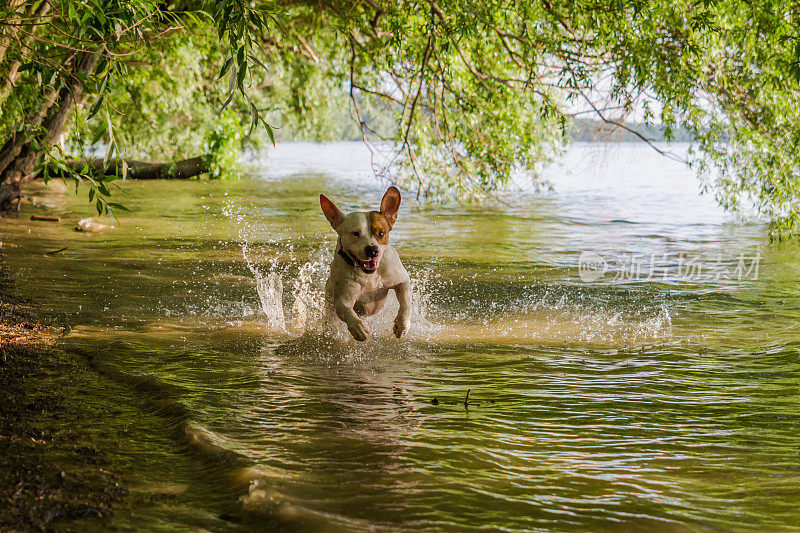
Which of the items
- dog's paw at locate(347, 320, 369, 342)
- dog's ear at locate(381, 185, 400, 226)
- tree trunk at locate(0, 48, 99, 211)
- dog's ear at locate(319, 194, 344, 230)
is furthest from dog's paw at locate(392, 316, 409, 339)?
tree trunk at locate(0, 48, 99, 211)

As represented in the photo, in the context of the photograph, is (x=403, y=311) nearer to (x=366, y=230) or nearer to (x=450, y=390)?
(x=366, y=230)

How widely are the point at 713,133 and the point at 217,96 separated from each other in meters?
20.5

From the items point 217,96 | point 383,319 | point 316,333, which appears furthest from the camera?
point 217,96

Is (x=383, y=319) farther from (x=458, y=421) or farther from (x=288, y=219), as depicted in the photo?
(x=288, y=219)

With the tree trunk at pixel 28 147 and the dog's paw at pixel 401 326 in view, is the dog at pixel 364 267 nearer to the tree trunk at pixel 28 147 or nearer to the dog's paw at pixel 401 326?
the dog's paw at pixel 401 326

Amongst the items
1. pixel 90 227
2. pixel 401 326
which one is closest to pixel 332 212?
pixel 401 326

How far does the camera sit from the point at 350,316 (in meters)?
6.91

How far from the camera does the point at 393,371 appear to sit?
7.02 metres

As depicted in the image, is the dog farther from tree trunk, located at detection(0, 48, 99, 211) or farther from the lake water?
tree trunk, located at detection(0, 48, 99, 211)

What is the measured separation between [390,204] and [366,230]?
35 cm

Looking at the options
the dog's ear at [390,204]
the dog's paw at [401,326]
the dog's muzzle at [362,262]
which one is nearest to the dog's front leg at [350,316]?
the dog's muzzle at [362,262]

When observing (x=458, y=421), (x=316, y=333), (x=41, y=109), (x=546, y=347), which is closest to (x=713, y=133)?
(x=546, y=347)

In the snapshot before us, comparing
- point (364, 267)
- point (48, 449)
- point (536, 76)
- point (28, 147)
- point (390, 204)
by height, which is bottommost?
point (48, 449)

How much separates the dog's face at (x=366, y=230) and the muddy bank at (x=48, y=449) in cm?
247
